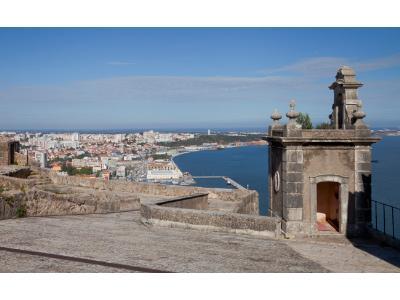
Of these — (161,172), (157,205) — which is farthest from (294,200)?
(161,172)

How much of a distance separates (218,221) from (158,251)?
111 inches

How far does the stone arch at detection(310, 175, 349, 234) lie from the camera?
12.1m

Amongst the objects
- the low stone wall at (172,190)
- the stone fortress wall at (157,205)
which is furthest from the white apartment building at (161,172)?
the stone fortress wall at (157,205)

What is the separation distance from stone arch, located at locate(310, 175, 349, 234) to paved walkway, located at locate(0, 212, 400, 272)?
0.76 m

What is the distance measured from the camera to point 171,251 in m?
8.81

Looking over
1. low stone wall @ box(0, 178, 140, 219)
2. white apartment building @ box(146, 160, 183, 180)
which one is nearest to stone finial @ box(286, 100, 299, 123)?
low stone wall @ box(0, 178, 140, 219)

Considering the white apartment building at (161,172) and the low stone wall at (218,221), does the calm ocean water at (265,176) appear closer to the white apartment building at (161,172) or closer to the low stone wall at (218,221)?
the white apartment building at (161,172)

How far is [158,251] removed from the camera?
876cm

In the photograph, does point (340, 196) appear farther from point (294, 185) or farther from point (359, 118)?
point (359, 118)

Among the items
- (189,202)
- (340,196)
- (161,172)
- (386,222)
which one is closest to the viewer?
(340,196)

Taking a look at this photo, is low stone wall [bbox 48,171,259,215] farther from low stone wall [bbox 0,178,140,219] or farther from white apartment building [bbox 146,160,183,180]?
white apartment building [bbox 146,160,183,180]

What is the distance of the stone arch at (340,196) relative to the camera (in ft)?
39.8

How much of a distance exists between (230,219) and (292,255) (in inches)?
89.0

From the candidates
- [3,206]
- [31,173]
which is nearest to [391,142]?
[31,173]
